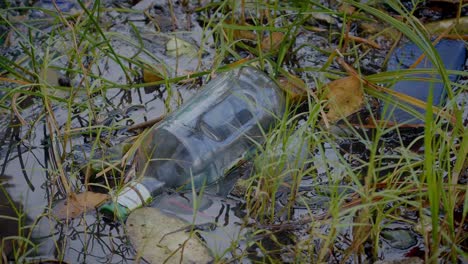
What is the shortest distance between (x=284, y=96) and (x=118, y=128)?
23.2 inches

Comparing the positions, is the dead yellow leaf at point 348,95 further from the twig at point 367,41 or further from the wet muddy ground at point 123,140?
the twig at point 367,41

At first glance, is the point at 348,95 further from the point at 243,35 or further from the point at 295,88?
the point at 243,35

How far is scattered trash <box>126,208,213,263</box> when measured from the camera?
5.78 feet

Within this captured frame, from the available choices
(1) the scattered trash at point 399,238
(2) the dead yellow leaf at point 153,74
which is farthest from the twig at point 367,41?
(1) the scattered trash at point 399,238

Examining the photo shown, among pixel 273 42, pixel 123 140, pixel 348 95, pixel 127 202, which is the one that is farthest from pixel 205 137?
pixel 273 42

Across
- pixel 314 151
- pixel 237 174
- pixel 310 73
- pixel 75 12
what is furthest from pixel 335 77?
pixel 75 12

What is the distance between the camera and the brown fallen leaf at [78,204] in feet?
6.33

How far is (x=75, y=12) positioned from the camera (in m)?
3.03

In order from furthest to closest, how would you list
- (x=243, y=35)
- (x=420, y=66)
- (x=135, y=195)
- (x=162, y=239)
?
(x=243, y=35)
(x=420, y=66)
(x=135, y=195)
(x=162, y=239)

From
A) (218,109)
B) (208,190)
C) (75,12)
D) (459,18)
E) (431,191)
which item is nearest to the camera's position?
(431,191)

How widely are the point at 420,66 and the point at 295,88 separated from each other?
49 cm

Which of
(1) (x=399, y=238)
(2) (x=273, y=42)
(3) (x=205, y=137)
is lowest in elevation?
(1) (x=399, y=238)

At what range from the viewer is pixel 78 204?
196 cm

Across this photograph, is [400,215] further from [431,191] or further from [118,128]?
[118,128]
